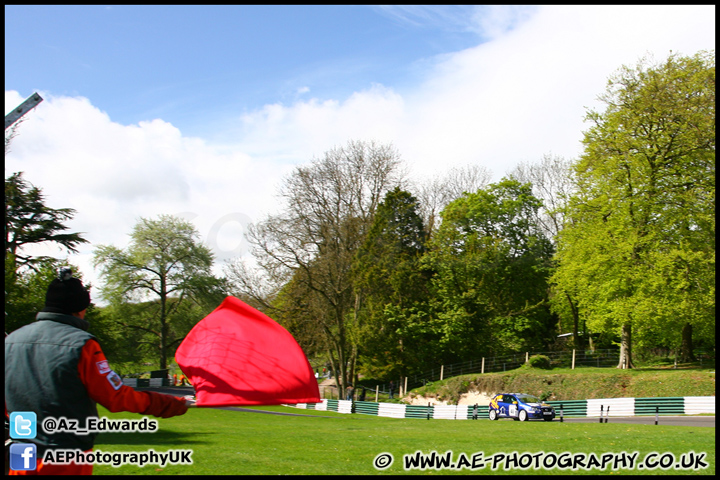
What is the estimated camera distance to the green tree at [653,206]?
34.8 meters

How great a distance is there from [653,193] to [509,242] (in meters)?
18.3

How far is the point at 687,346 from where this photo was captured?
42.3m

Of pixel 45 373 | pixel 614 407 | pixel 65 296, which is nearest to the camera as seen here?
pixel 45 373

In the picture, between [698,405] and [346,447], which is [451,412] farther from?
[346,447]

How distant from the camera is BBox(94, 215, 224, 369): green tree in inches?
1821

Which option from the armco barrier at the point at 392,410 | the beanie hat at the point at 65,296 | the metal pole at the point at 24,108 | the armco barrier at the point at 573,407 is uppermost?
the metal pole at the point at 24,108

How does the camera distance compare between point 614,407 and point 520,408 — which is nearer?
point 520,408

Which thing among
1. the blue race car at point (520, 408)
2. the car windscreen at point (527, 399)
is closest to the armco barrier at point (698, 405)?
the blue race car at point (520, 408)

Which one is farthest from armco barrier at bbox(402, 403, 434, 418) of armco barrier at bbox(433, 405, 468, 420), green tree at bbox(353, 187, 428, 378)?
green tree at bbox(353, 187, 428, 378)

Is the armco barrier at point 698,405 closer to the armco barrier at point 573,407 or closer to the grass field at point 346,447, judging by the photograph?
the armco barrier at point 573,407

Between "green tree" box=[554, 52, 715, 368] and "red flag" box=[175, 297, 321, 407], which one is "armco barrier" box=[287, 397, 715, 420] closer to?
"green tree" box=[554, 52, 715, 368]

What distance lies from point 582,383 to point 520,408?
1022cm

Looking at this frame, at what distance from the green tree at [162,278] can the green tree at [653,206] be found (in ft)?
87.3

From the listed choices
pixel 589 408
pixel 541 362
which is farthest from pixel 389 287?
pixel 589 408
